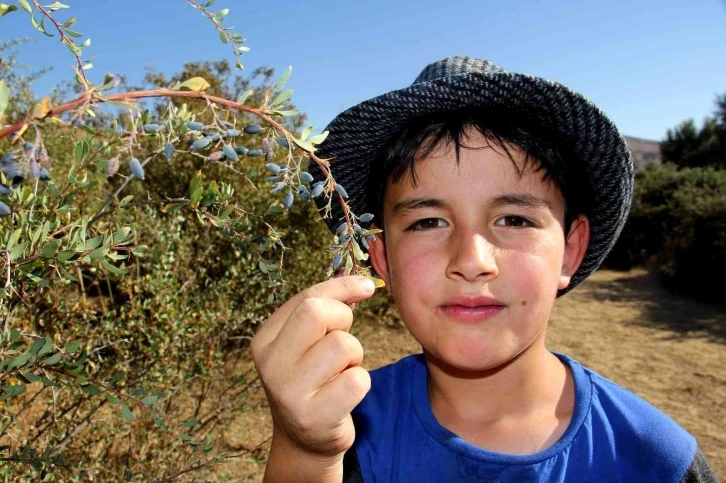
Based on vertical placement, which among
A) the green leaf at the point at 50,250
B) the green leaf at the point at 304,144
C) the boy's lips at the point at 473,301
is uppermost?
the green leaf at the point at 304,144

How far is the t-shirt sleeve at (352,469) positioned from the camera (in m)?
1.63

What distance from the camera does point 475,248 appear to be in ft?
4.58

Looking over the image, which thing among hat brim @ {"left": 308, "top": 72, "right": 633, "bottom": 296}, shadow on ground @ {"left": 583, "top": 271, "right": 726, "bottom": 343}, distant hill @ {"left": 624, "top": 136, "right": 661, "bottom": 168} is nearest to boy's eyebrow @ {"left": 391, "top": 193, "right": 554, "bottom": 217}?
hat brim @ {"left": 308, "top": 72, "right": 633, "bottom": 296}

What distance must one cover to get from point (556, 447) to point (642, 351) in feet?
21.8

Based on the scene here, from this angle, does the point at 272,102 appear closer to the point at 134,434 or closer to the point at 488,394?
the point at 488,394

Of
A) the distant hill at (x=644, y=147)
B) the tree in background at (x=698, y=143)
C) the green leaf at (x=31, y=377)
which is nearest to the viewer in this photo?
the green leaf at (x=31, y=377)

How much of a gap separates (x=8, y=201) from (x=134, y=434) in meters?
2.27

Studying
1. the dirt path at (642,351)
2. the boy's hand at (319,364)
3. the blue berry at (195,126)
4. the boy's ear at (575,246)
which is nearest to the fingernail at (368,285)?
the boy's hand at (319,364)

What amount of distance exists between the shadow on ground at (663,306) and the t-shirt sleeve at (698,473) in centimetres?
747

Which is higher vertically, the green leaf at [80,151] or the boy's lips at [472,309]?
the green leaf at [80,151]

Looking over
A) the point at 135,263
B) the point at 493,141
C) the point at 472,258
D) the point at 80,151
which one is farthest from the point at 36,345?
the point at 135,263

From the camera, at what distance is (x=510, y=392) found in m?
1.72

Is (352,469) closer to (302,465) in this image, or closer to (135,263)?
(302,465)

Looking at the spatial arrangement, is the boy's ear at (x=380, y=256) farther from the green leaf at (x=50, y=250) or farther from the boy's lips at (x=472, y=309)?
the green leaf at (x=50, y=250)
